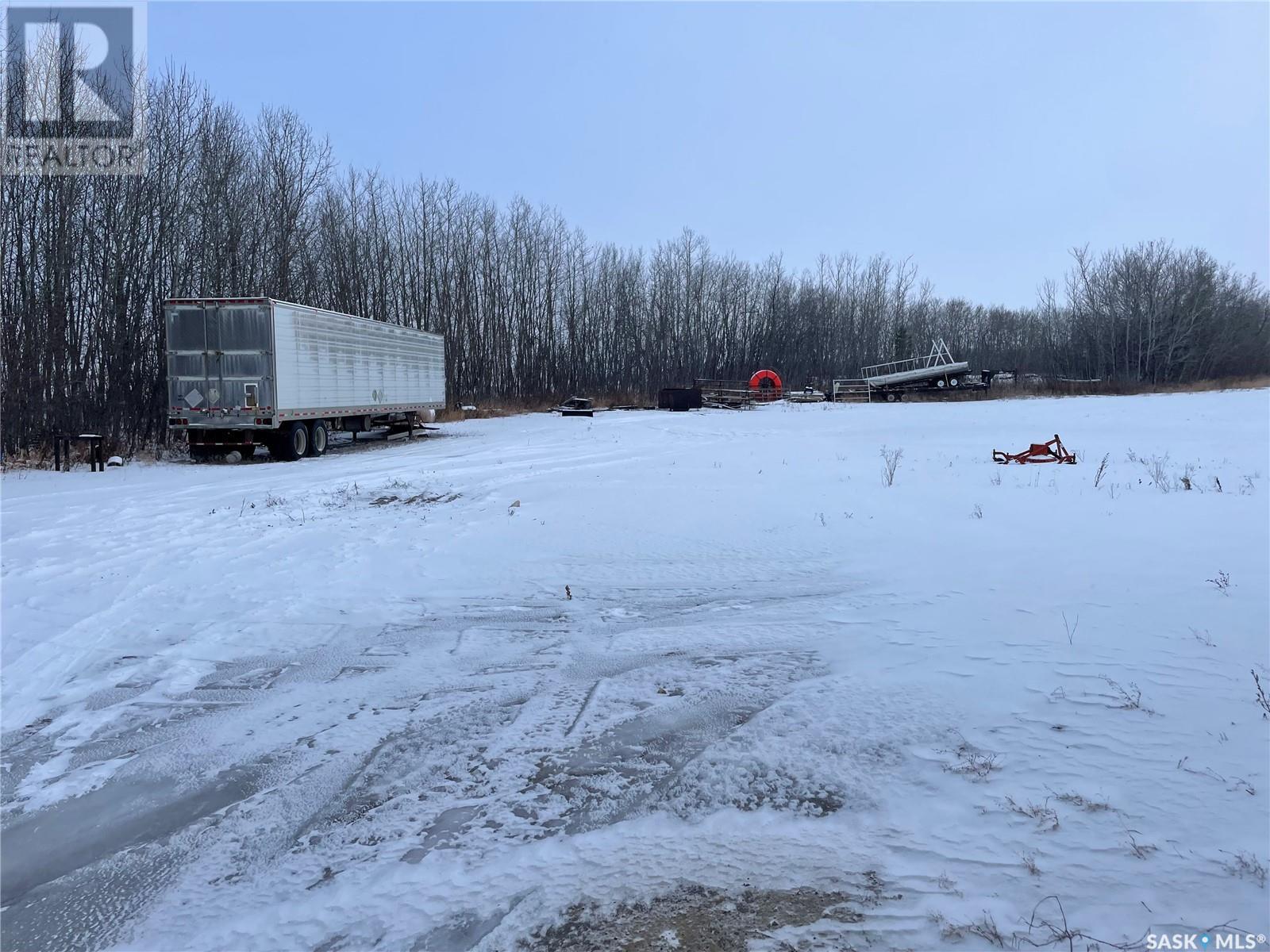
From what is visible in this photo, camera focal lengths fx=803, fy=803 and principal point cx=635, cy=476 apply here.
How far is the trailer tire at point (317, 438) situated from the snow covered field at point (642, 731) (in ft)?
36.9

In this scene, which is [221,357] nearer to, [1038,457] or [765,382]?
[1038,457]

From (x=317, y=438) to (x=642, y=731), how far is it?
19.1 metres

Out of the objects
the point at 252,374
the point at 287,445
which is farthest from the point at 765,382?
the point at 252,374

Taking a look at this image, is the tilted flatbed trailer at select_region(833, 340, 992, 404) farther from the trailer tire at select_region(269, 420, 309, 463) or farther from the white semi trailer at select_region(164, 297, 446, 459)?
the trailer tire at select_region(269, 420, 309, 463)

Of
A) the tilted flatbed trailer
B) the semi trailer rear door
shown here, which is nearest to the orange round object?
the tilted flatbed trailer

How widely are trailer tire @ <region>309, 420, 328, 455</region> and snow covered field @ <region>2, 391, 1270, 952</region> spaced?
11.3 meters

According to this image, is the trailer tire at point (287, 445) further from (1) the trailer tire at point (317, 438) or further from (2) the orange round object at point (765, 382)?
(2) the orange round object at point (765, 382)

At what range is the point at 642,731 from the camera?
14.3 feet

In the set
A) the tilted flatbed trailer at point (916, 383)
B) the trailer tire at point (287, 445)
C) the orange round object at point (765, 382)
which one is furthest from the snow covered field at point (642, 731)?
the tilted flatbed trailer at point (916, 383)

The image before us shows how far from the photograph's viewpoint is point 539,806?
3586 mm

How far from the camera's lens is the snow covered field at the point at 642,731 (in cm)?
290

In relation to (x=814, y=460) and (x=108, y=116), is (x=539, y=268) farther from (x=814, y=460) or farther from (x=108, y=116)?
(x=814, y=460)

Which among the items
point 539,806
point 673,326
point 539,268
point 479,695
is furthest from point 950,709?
point 673,326

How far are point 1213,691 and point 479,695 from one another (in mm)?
4108
